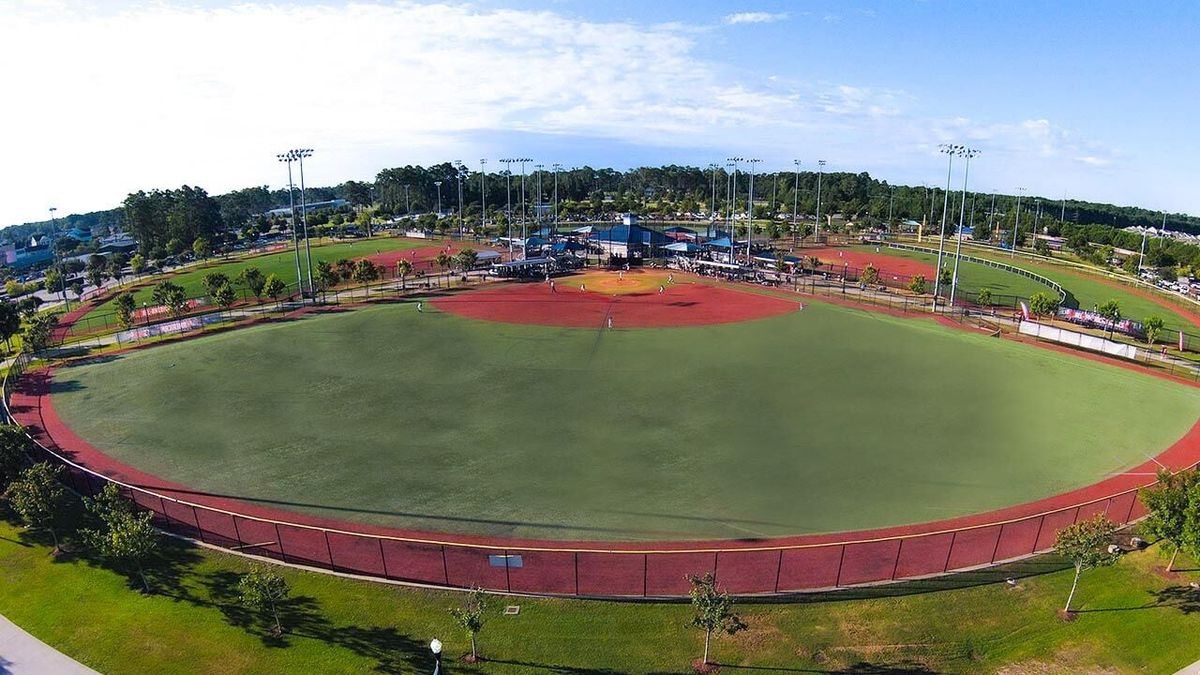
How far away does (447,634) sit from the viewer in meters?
20.4

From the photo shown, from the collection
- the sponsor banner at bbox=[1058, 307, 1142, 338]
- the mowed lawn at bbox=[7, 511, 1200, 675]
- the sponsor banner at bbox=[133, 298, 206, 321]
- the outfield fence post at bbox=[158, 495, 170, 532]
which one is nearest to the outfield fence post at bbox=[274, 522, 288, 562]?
the mowed lawn at bbox=[7, 511, 1200, 675]

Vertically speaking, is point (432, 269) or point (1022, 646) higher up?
point (432, 269)

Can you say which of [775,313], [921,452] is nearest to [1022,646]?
[921,452]

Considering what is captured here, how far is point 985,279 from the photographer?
3255 inches

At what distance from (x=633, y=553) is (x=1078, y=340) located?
47.0m

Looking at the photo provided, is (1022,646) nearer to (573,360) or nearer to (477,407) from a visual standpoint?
(477,407)

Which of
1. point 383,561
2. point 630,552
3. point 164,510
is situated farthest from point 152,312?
point 630,552

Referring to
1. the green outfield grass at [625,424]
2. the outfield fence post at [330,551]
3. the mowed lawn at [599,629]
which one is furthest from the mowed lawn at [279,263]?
the outfield fence post at [330,551]

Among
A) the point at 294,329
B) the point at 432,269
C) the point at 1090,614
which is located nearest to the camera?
the point at 1090,614

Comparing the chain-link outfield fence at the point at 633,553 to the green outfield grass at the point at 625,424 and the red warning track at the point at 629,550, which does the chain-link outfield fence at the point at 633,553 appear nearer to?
the red warning track at the point at 629,550

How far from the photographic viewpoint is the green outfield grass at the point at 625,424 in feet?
92.2

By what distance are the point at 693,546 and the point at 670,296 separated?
1898 inches

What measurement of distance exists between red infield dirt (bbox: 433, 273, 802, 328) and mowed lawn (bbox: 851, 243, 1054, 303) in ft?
86.3

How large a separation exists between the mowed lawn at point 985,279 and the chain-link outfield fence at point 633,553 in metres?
53.5
